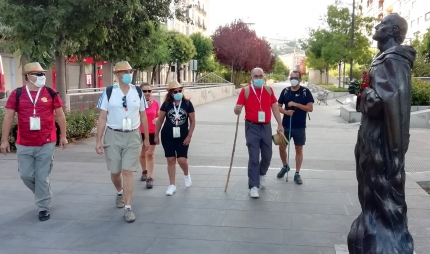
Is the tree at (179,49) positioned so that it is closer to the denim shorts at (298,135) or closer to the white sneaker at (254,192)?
the denim shorts at (298,135)

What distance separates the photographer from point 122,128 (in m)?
5.49

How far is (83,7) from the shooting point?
9.98 metres

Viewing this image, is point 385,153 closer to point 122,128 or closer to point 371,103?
point 371,103

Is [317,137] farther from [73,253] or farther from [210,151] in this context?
[73,253]

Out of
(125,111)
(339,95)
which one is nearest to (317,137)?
(125,111)

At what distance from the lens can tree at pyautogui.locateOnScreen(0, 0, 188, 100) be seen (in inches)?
388

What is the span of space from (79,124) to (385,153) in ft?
31.6

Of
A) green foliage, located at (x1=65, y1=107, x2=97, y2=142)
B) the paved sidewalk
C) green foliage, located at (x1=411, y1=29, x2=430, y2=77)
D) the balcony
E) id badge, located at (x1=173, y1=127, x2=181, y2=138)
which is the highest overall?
the balcony

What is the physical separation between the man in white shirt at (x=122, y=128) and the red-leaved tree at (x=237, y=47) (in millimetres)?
41093

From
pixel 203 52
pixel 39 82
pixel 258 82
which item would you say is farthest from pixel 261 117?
pixel 203 52

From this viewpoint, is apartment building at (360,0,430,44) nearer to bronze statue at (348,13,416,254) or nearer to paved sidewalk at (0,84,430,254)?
paved sidewalk at (0,84,430,254)

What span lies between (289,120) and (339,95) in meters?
24.5

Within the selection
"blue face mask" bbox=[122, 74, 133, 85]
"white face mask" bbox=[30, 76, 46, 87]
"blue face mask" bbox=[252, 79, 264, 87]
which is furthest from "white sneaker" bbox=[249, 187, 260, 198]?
"white face mask" bbox=[30, 76, 46, 87]

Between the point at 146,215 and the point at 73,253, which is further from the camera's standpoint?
the point at 146,215
